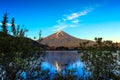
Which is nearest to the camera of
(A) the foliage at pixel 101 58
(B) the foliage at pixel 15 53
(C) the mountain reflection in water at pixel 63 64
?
(B) the foliage at pixel 15 53

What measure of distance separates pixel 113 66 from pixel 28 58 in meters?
5.79

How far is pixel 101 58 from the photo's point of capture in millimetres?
17359

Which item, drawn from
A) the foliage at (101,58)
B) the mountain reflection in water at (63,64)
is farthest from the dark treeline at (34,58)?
the mountain reflection in water at (63,64)

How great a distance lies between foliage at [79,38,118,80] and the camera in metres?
17.3

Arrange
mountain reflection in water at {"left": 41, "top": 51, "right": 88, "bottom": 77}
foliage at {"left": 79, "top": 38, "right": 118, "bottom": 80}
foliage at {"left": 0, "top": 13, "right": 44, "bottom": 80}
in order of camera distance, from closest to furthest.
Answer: foliage at {"left": 0, "top": 13, "right": 44, "bottom": 80} → foliage at {"left": 79, "top": 38, "right": 118, "bottom": 80} → mountain reflection in water at {"left": 41, "top": 51, "right": 88, "bottom": 77}

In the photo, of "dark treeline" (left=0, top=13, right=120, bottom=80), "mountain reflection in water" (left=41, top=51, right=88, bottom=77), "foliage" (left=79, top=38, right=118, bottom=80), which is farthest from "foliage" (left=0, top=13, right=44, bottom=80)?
"mountain reflection in water" (left=41, top=51, right=88, bottom=77)

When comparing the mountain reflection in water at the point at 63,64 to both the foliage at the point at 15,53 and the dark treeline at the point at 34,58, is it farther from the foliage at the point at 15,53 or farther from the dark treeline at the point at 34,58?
the foliage at the point at 15,53

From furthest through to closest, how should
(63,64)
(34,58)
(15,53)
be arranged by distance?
(63,64) < (34,58) < (15,53)

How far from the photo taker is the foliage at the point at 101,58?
17.3 metres

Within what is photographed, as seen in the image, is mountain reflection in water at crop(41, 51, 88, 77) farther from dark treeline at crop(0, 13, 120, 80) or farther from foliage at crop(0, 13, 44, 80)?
foliage at crop(0, 13, 44, 80)

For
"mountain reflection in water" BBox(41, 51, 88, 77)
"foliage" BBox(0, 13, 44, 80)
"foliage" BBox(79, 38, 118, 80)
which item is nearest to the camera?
"foliage" BBox(0, 13, 44, 80)

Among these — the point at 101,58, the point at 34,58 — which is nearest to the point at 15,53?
the point at 34,58

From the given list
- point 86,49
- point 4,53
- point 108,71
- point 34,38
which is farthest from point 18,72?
point 108,71

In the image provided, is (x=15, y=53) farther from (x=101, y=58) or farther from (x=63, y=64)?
(x=63, y=64)
